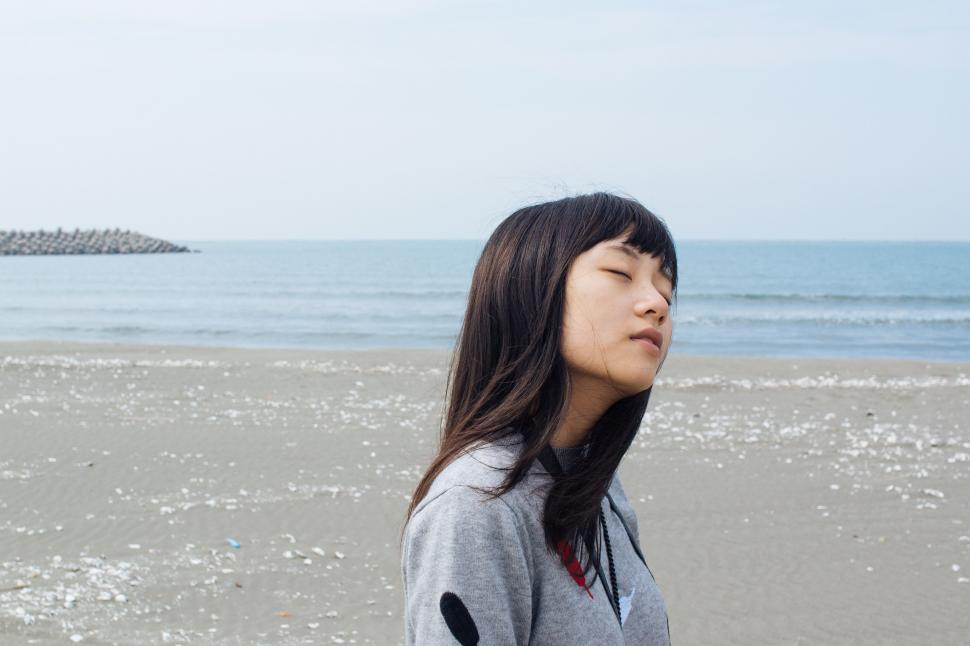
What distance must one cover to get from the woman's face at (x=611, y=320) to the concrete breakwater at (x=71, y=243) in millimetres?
110753

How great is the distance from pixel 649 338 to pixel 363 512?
7.02 m

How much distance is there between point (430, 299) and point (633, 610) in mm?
45219

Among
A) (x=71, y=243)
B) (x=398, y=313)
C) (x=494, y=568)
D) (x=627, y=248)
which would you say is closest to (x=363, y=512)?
(x=627, y=248)

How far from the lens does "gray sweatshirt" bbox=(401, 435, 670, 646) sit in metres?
1.35

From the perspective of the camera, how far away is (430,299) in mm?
46719

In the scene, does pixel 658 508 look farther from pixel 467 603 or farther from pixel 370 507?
pixel 467 603

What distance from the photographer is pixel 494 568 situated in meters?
1.36

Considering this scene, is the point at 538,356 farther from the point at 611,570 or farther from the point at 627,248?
the point at 611,570

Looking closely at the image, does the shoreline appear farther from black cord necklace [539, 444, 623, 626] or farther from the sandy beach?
black cord necklace [539, 444, 623, 626]

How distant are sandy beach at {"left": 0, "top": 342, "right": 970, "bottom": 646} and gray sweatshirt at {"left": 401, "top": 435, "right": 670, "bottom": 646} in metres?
4.65

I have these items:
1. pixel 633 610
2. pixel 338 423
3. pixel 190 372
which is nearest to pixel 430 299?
pixel 190 372

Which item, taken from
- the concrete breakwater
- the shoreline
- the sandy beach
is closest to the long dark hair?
the sandy beach

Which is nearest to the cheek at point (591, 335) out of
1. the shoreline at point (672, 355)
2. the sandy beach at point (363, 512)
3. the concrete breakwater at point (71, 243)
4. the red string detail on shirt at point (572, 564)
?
the red string detail on shirt at point (572, 564)

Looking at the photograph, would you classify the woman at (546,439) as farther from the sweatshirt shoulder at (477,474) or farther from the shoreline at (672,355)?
the shoreline at (672,355)
